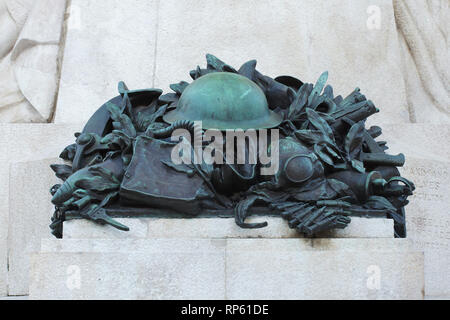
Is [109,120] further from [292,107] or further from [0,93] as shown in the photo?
[0,93]

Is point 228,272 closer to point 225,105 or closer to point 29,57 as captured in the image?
point 225,105

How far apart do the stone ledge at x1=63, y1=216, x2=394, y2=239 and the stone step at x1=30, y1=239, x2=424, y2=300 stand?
103 mm

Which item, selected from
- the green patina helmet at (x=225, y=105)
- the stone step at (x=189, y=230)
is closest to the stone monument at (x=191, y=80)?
the stone step at (x=189, y=230)

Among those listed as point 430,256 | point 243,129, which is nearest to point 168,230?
point 243,129

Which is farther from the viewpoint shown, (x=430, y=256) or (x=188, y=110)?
(x=430, y=256)

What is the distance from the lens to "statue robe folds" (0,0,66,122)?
8.12 metres

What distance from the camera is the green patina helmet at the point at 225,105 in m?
6.30

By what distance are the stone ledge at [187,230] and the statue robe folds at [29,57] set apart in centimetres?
241

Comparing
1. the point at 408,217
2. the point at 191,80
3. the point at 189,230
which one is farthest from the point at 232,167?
the point at 191,80

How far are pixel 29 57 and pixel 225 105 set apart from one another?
101 inches

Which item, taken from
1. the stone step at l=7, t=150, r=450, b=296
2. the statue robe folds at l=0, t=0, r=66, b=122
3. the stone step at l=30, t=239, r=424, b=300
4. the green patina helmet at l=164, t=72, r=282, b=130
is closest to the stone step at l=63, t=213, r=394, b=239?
the stone step at l=30, t=239, r=424, b=300

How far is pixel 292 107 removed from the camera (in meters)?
6.50

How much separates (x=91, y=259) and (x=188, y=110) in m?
1.26

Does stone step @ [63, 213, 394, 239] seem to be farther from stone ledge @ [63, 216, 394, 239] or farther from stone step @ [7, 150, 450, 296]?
stone step @ [7, 150, 450, 296]
